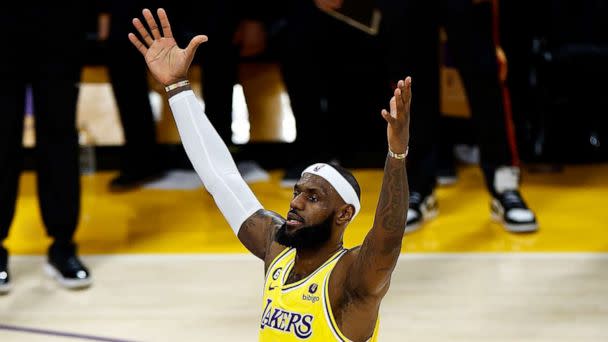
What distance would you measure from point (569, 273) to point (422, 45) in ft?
3.59

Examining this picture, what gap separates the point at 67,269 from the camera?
3.72 meters

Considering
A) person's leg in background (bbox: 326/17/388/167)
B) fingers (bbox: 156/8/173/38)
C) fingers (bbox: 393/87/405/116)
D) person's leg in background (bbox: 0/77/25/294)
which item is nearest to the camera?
fingers (bbox: 393/87/405/116)

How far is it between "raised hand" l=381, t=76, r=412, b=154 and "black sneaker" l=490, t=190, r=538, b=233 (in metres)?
2.15

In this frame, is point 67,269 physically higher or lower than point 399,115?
lower

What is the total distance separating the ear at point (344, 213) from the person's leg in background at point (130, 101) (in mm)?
2818

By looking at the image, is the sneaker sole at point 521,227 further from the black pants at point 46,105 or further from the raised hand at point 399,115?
the raised hand at point 399,115

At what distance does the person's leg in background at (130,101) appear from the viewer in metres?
5.04

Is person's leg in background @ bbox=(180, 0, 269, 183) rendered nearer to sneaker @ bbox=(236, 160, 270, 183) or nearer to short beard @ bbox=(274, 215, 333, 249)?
sneaker @ bbox=(236, 160, 270, 183)

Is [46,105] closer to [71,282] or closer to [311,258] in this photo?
[71,282]

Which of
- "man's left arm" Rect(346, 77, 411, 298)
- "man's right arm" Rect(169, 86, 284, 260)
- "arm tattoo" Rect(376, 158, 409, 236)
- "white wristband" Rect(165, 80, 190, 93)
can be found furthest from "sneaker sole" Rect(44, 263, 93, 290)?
"arm tattoo" Rect(376, 158, 409, 236)

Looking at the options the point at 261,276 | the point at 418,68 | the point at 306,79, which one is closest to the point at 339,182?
the point at 261,276

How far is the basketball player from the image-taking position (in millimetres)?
2195

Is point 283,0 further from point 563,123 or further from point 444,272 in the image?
point 444,272

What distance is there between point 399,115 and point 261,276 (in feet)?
6.09
